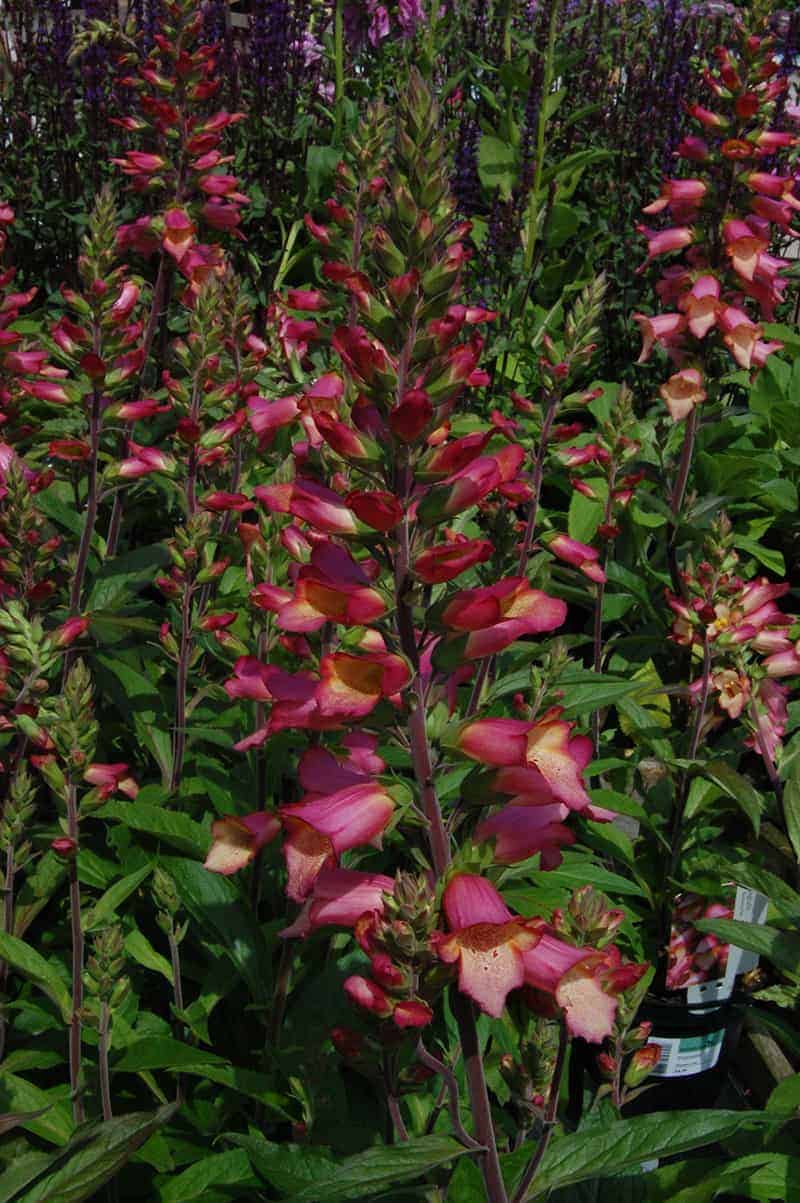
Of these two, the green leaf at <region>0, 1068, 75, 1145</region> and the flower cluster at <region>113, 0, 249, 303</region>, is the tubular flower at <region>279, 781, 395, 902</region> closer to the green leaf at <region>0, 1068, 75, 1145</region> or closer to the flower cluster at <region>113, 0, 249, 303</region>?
the green leaf at <region>0, 1068, 75, 1145</region>

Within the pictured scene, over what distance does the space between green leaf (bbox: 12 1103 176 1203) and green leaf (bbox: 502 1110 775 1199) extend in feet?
1.73

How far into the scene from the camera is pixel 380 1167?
125 cm

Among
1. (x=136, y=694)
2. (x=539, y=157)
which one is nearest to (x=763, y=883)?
(x=136, y=694)

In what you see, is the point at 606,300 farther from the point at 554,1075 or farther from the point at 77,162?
the point at 554,1075

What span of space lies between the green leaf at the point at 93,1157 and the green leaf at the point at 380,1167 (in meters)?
0.31

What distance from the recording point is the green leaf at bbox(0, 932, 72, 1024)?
186 cm

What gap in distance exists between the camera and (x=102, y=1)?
498cm

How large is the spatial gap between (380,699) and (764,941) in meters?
1.10

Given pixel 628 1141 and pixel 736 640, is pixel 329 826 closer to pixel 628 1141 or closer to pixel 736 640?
pixel 628 1141

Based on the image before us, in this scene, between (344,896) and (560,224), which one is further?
(560,224)

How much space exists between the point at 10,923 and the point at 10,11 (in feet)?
17.5

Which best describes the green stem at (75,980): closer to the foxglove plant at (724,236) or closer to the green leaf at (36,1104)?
the green leaf at (36,1104)

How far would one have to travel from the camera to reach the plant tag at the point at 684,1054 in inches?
101

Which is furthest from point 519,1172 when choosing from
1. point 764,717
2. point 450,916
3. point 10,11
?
point 10,11
